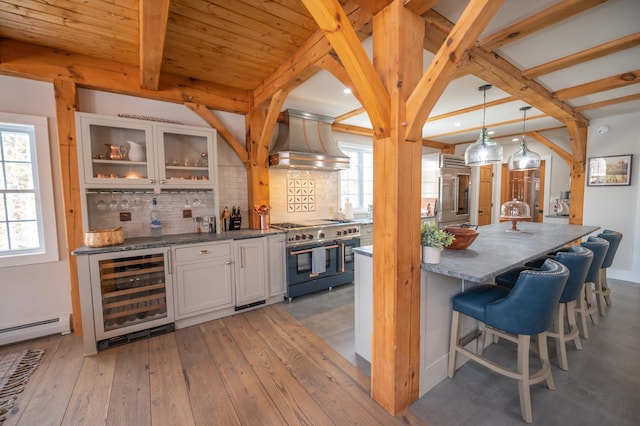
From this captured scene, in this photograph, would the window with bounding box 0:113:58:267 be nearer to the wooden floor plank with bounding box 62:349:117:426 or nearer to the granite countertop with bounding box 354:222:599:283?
the wooden floor plank with bounding box 62:349:117:426

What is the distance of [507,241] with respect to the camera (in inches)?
102

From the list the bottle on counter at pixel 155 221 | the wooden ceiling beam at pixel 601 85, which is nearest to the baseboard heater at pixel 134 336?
the bottle on counter at pixel 155 221

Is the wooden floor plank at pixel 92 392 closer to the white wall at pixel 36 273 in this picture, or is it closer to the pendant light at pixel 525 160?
the white wall at pixel 36 273

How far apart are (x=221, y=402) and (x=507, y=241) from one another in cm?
285

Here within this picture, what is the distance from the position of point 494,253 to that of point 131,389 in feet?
9.54

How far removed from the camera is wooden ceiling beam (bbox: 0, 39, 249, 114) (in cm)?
232

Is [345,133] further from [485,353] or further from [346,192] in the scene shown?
[485,353]

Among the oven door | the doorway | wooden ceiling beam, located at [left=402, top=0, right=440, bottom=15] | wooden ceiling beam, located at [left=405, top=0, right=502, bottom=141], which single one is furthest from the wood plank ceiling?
the doorway

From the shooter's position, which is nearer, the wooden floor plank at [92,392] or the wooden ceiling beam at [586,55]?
the wooden floor plank at [92,392]

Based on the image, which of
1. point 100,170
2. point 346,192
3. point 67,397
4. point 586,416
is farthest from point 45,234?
point 586,416

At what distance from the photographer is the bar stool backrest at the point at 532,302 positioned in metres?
1.52

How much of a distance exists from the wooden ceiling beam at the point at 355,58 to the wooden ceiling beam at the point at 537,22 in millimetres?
1228

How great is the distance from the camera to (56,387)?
6.19ft

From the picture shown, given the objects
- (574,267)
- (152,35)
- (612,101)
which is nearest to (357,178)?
(574,267)
